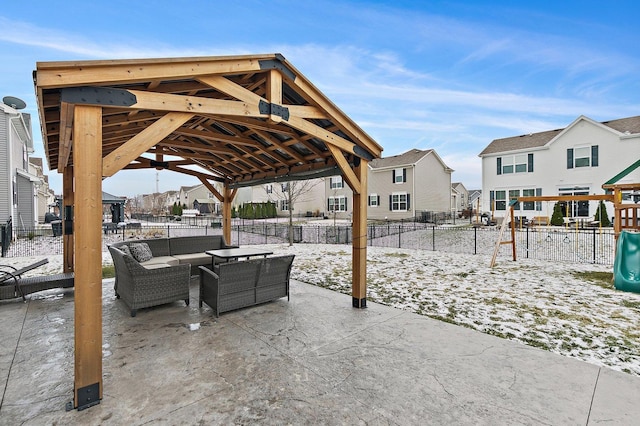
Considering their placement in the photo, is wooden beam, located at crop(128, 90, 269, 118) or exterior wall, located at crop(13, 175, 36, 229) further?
exterior wall, located at crop(13, 175, 36, 229)

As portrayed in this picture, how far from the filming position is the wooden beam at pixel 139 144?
2.69 meters

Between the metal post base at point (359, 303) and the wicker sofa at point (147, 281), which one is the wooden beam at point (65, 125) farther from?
the metal post base at point (359, 303)

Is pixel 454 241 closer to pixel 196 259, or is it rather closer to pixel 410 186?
pixel 410 186

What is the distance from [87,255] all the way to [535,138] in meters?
25.0

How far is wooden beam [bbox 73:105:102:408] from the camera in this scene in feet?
8.24

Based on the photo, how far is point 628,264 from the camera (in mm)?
6395

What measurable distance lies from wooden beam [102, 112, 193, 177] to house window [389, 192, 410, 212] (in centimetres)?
2329

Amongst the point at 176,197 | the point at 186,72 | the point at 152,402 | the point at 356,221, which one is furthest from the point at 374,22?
the point at 176,197

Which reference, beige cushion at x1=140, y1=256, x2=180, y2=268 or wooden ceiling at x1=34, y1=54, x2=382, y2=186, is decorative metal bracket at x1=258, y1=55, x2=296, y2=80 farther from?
beige cushion at x1=140, y1=256, x2=180, y2=268

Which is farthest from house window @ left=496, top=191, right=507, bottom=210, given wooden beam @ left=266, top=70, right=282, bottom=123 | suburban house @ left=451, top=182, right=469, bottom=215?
wooden beam @ left=266, top=70, right=282, bottom=123

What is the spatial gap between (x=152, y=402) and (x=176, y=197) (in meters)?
66.4

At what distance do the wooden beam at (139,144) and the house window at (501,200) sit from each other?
2281 cm

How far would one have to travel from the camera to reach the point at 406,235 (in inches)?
652

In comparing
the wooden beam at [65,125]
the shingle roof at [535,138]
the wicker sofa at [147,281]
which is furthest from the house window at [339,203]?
the wooden beam at [65,125]
